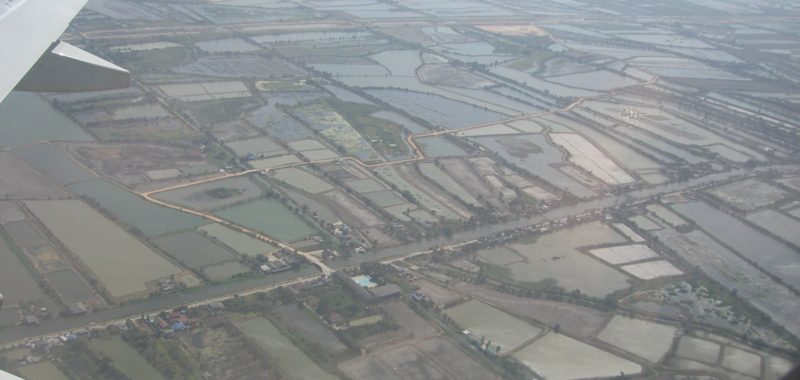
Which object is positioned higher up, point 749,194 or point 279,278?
point 749,194

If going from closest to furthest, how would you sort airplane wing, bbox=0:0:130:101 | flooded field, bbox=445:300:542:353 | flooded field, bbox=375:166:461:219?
airplane wing, bbox=0:0:130:101
flooded field, bbox=445:300:542:353
flooded field, bbox=375:166:461:219

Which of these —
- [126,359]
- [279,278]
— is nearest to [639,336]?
[279,278]

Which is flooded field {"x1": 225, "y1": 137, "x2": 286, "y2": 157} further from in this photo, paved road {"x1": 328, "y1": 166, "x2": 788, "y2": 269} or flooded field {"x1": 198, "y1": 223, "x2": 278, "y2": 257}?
paved road {"x1": 328, "y1": 166, "x2": 788, "y2": 269}

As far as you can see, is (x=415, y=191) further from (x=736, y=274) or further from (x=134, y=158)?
(x=736, y=274)

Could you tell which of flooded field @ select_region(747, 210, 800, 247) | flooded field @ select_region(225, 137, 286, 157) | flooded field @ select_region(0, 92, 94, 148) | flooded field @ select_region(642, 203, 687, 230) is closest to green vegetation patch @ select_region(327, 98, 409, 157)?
flooded field @ select_region(225, 137, 286, 157)

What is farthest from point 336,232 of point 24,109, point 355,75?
point 355,75

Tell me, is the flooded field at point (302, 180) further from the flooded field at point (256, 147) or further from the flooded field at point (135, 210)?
the flooded field at point (135, 210)
